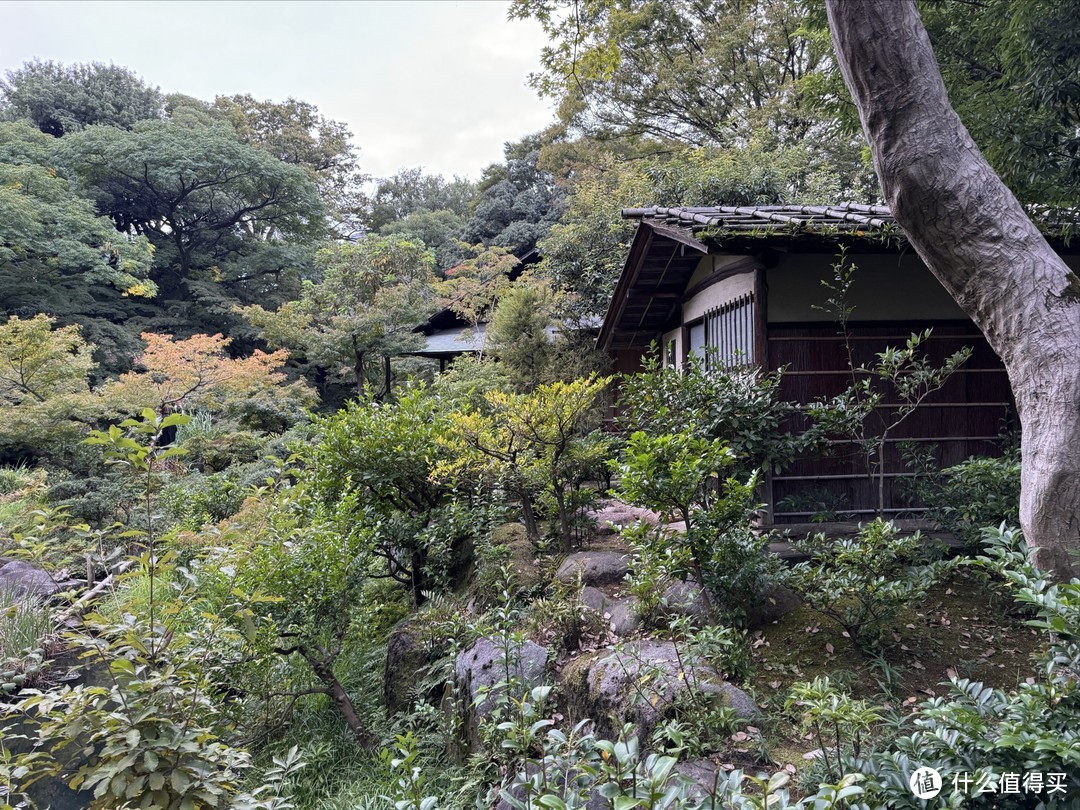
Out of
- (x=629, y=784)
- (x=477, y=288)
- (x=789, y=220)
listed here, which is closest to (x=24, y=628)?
(x=629, y=784)

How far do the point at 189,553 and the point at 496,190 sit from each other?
20.8m

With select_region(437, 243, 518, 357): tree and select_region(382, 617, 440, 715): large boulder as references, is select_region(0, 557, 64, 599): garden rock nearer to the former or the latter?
select_region(382, 617, 440, 715): large boulder

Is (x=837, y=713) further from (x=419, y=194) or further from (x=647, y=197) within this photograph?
(x=419, y=194)

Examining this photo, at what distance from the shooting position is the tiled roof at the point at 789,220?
5.07 metres

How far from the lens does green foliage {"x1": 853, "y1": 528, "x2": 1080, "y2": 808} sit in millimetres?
1733

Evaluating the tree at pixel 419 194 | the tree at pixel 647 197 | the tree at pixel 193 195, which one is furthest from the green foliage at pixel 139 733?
the tree at pixel 419 194

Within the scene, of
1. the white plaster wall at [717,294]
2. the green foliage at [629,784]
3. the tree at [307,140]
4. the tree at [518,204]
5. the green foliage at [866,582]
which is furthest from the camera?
the tree at [307,140]

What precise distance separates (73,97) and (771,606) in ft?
92.4

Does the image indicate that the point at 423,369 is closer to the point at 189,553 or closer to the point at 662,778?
the point at 189,553

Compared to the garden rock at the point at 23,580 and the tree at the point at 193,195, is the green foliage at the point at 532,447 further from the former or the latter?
the tree at the point at 193,195

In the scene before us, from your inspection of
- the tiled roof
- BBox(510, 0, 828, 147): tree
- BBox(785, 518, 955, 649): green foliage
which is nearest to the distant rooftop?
the tiled roof

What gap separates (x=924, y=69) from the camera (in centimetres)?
287

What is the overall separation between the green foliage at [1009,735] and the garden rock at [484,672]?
2.01 m

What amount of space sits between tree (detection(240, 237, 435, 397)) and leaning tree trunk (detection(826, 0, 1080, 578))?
13226 mm
